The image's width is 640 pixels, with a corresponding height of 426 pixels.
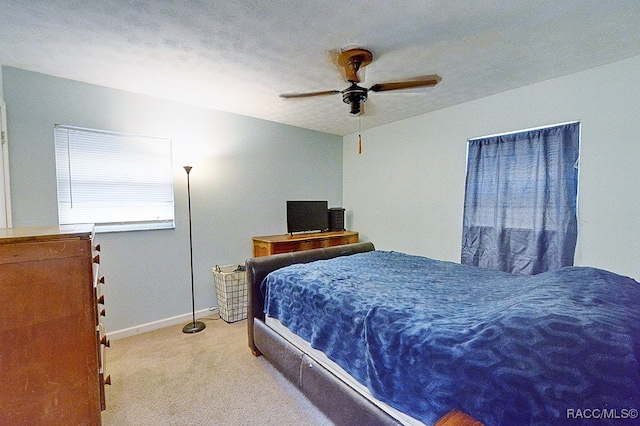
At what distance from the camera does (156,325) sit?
301 cm

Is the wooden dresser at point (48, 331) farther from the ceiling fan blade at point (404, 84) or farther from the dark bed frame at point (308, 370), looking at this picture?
the ceiling fan blade at point (404, 84)

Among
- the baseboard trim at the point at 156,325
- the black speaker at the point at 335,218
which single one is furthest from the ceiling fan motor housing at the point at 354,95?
the baseboard trim at the point at 156,325

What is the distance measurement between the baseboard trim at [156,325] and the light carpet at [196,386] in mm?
71

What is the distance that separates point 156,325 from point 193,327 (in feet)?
1.33

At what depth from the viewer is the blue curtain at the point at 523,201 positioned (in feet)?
→ 8.37

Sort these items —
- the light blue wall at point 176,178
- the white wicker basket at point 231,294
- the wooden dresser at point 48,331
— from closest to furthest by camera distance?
1. the wooden dresser at point 48,331
2. the light blue wall at point 176,178
3. the white wicker basket at point 231,294

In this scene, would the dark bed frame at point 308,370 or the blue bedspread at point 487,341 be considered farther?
the dark bed frame at point 308,370

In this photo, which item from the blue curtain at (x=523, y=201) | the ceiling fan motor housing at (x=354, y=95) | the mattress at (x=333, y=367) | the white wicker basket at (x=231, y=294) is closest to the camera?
the mattress at (x=333, y=367)

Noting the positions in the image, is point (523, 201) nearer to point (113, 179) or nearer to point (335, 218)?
point (335, 218)

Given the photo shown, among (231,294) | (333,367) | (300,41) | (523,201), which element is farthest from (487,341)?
(231,294)

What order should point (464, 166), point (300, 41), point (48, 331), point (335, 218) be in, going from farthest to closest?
point (335, 218), point (464, 166), point (300, 41), point (48, 331)

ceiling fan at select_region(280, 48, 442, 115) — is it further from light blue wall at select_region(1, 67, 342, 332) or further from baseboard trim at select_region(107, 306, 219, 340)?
baseboard trim at select_region(107, 306, 219, 340)

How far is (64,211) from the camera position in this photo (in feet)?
8.41

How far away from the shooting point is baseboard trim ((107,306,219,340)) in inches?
109
